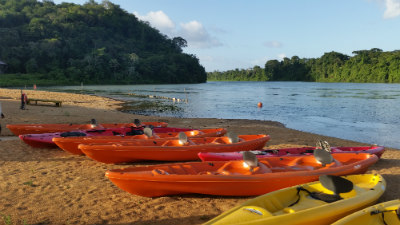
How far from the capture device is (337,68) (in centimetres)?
10888

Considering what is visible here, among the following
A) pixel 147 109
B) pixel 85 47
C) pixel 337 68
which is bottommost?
pixel 147 109

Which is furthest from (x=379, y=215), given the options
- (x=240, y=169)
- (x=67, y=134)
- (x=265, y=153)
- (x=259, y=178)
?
(x=67, y=134)

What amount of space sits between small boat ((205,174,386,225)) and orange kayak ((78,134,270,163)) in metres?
Answer: 3.36

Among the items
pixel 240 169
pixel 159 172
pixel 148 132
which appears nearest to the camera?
pixel 159 172

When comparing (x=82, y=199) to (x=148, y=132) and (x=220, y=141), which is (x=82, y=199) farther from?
(x=220, y=141)

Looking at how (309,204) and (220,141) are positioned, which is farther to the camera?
(220,141)

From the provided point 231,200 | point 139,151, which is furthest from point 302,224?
point 139,151

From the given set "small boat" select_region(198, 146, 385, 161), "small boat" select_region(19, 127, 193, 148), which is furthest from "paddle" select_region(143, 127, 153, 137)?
"small boat" select_region(198, 146, 385, 161)

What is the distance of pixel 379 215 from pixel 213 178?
245 cm

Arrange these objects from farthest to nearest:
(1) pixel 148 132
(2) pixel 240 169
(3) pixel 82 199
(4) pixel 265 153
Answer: (1) pixel 148 132 → (4) pixel 265 153 → (2) pixel 240 169 → (3) pixel 82 199

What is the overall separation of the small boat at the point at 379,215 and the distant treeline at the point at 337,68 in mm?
98302

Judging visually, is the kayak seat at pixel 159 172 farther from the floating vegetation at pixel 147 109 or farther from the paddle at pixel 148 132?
the floating vegetation at pixel 147 109

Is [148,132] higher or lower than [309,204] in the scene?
higher

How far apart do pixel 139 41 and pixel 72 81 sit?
2249 inches
